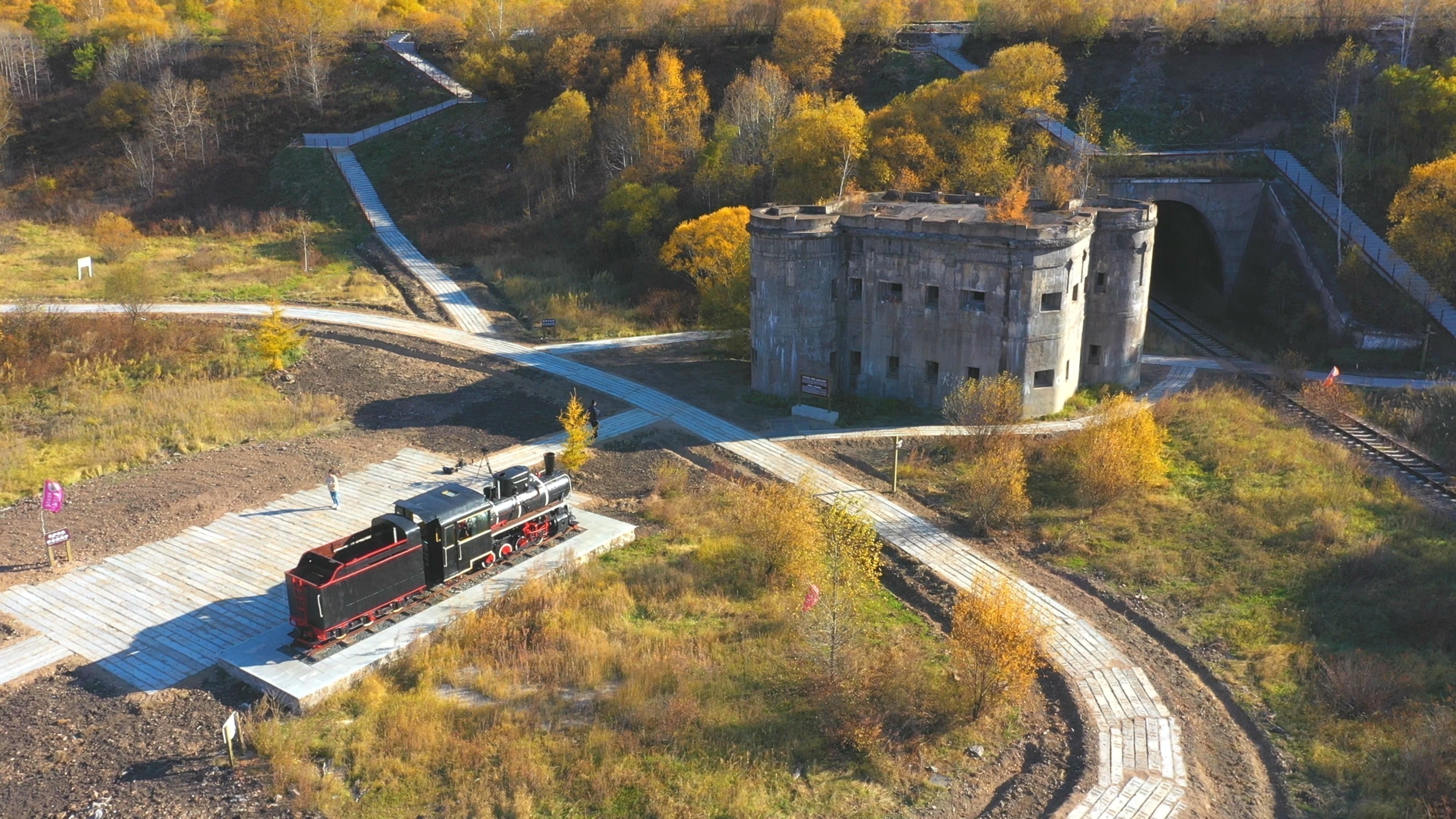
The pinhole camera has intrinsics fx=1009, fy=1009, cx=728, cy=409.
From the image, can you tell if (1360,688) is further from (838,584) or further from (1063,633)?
(838,584)

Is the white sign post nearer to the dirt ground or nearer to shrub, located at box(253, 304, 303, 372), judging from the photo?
the dirt ground

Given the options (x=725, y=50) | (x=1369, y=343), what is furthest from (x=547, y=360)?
(x=725, y=50)

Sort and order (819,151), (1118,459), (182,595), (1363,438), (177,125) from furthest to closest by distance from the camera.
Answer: (177,125) < (819,151) < (1363,438) < (1118,459) < (182,595)

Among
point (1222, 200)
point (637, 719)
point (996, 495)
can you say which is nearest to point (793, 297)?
point (996, 495)

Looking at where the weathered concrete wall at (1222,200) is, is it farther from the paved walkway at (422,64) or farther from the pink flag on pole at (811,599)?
the paved walkway at (422,64)

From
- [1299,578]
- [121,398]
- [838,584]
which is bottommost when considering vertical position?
[1299,578]
